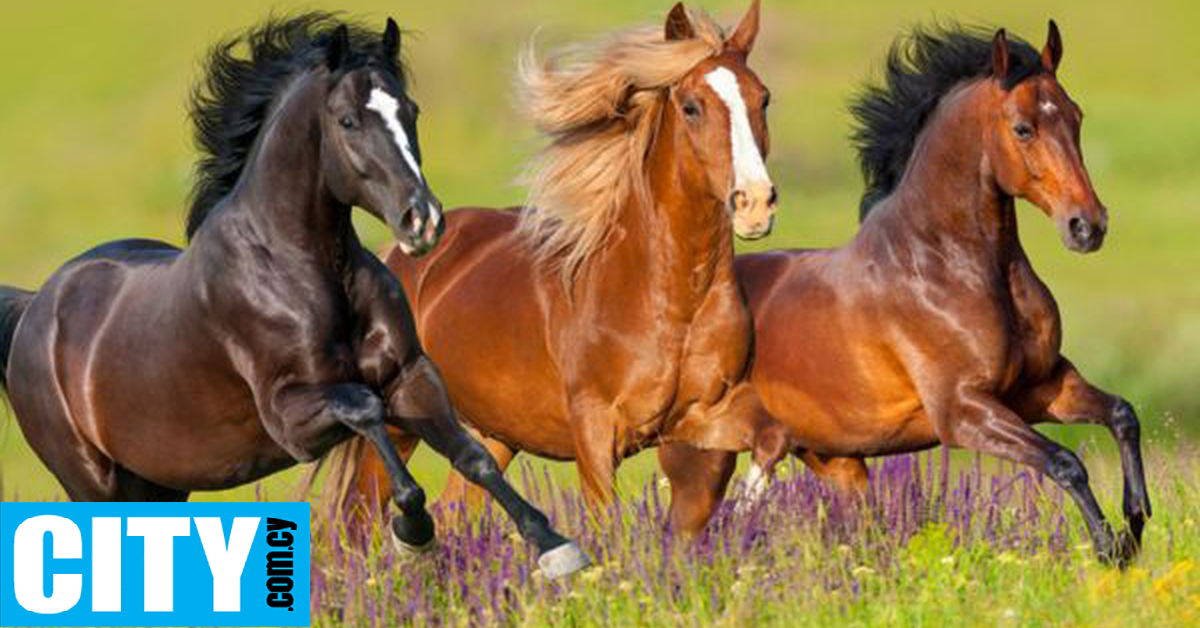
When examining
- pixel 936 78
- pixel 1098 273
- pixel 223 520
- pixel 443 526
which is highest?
pixel 936 78

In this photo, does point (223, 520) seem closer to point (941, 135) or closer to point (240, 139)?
point (240, 139)

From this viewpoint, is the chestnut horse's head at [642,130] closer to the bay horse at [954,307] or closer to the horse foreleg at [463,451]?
the bay horse at [954,307]

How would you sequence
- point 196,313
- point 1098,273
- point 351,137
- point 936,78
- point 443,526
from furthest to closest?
1. point 1098,273
2. point 936,78
3. point 443,526
4. point 196,313
5. point 351,137

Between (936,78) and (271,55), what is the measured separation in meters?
2.73

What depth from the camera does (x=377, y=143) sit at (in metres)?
8.04

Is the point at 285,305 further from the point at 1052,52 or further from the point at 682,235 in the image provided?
the point at 1052,52

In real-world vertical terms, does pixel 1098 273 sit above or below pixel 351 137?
below

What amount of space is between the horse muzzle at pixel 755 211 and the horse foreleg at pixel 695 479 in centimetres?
114

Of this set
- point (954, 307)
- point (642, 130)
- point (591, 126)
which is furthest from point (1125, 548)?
point (591, 126)

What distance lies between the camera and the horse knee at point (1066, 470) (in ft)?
29.5

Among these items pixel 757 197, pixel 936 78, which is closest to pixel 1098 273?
pixel 936 78

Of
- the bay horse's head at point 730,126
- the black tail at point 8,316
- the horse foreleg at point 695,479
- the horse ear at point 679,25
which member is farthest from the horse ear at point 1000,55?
the black tail at point 8,316

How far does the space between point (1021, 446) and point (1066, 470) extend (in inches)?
11.4

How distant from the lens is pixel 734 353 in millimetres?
9688
